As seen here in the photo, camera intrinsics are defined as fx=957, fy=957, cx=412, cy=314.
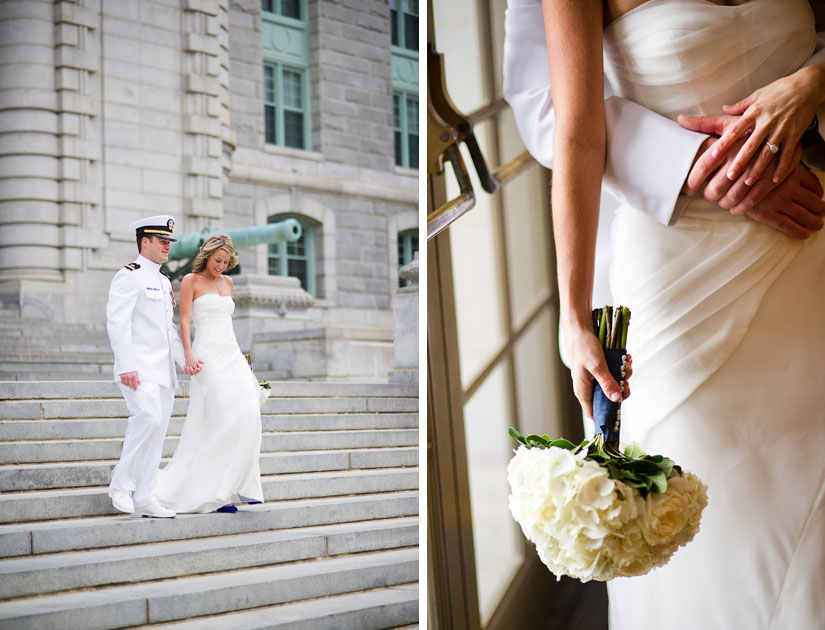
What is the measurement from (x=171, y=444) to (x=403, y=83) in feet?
41.6

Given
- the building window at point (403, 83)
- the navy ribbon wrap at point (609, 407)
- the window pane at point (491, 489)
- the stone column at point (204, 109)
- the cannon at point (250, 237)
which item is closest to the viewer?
the navy ribbon wrap at point (609, 407)

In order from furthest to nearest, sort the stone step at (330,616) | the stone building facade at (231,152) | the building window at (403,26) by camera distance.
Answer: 1. the building window at (403,26)
2. the stone building facade at (231,152)
3. the stone step at (330,616)

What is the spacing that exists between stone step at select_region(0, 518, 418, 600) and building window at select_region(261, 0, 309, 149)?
12.0 meters

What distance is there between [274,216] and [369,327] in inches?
107

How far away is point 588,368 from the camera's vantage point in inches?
55.9

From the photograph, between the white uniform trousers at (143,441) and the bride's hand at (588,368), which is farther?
the white uniform trousers at (143,441)

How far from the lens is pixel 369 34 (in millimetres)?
17328

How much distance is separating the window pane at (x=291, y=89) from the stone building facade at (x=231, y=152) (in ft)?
0.08

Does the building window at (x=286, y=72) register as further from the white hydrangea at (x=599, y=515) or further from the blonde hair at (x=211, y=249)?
the white hydrangea at (x=599, y=515)

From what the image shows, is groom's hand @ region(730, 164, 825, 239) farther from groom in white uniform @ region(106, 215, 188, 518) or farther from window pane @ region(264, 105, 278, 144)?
window pane @ region(264, 105, 278, 144)

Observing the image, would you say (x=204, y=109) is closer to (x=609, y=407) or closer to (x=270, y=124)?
(x=270, y=124)

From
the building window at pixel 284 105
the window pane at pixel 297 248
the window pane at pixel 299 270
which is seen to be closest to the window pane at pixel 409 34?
the building window at pixel 284 105

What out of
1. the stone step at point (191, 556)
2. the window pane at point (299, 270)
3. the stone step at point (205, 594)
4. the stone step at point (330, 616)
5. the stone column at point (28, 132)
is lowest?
the stone step at point (330, 616)

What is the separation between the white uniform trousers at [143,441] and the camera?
5219 mm
